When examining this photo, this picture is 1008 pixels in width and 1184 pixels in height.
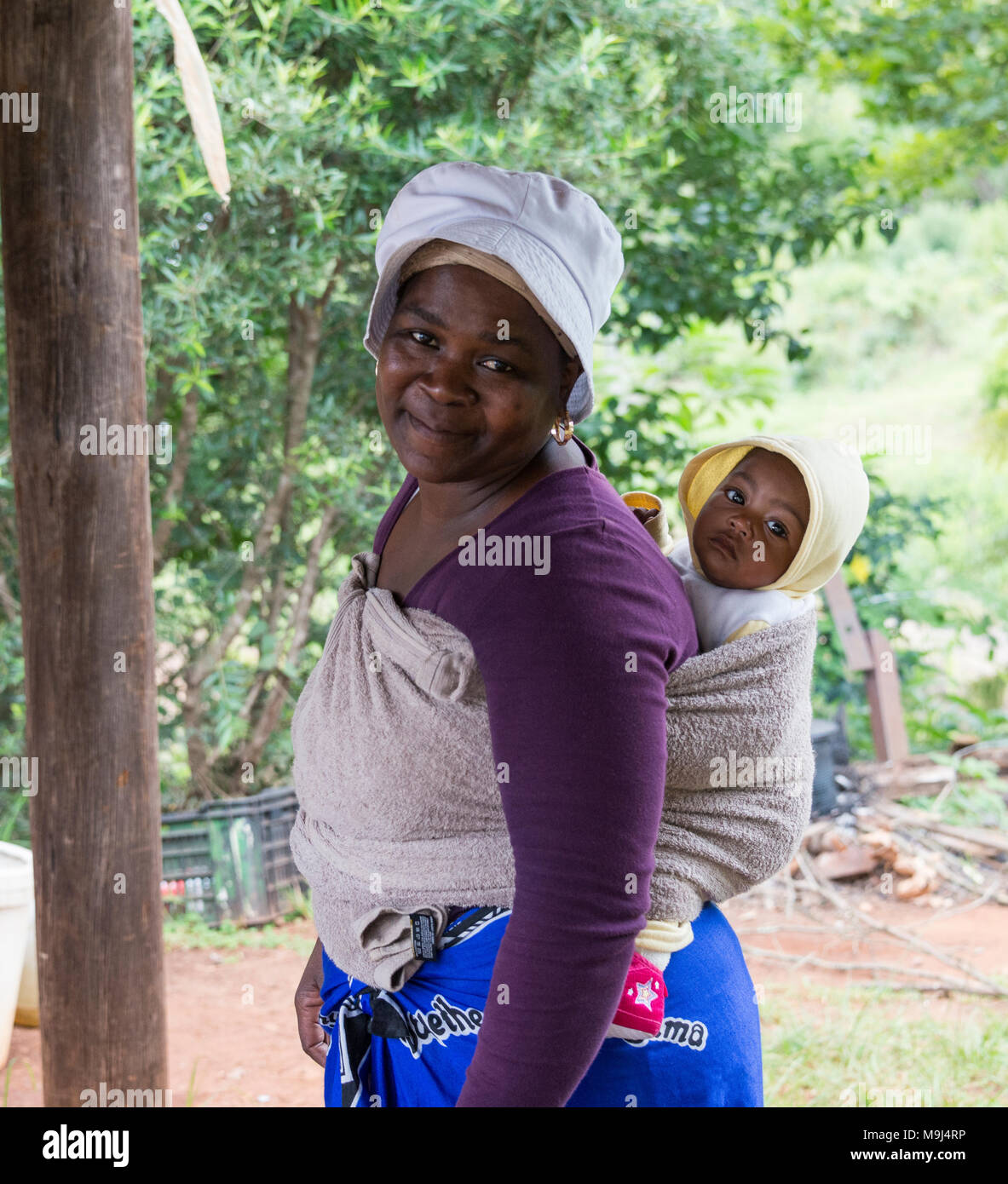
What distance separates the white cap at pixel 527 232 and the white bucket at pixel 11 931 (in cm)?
231

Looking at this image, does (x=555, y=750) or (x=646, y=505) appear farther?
(x=646, y=505)

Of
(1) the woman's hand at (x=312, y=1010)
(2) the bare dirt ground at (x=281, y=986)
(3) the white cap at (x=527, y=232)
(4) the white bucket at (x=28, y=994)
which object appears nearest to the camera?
(3) the white cap at (x=527, y=232)

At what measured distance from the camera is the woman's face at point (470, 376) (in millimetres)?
1021

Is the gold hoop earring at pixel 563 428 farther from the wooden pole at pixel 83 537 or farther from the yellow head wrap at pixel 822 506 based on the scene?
the wooden pole at pixel 83 537

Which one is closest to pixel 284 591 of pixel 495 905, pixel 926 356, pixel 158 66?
pixel 158 66

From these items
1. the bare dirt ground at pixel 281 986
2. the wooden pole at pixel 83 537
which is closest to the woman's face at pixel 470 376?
the wooden pole at pixel 83 537

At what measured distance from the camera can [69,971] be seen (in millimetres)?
1984

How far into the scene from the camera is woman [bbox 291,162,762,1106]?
900mm

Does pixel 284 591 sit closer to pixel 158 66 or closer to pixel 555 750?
pixel 158 66

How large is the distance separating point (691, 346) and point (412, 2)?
5.72 ft

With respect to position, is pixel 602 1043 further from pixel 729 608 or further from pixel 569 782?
pixel 729 608

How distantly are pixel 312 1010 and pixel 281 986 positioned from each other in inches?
88.6

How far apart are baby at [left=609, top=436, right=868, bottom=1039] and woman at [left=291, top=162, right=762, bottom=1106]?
0.14m

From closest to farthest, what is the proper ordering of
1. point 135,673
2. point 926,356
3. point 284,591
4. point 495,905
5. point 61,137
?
point 495,905 → point 61,137 → point 135,673 → point 284,591 → point 926,356
